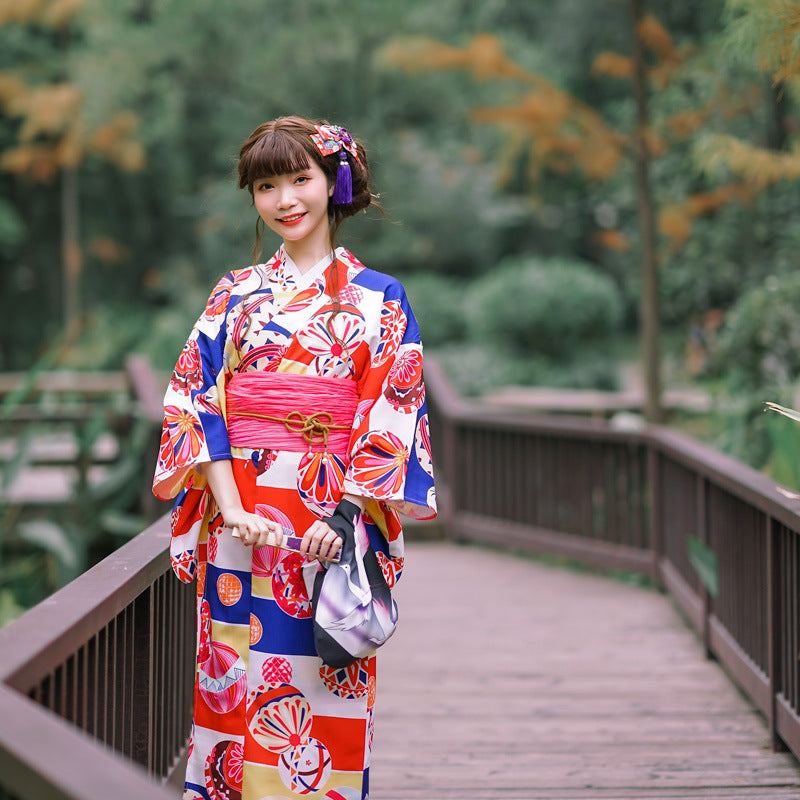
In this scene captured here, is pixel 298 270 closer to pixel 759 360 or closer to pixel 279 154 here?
pixel 279 154

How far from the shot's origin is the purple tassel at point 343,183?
88.3 inches

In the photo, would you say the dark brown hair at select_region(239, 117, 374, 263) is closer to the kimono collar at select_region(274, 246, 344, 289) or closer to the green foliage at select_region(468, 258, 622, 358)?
the kimono collar at select_region(274, 246, 344, 289)

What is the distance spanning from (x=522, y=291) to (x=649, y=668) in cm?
644

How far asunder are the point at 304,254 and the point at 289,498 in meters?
0.52

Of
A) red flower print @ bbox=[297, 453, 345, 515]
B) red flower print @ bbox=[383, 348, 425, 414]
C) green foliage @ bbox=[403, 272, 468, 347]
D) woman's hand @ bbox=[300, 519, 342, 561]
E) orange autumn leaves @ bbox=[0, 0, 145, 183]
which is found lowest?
woman's hand @ bbox=[300, 519, 342, 561]

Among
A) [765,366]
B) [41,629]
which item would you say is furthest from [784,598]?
[765,366]

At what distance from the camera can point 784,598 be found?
309cm

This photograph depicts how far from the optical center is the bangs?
216cm

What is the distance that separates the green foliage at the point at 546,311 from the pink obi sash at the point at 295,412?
8.05 meters

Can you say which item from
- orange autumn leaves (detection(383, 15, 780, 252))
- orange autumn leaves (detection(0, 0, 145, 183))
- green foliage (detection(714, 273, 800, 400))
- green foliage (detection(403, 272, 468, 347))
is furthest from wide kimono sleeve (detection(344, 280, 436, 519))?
orange autumn leaves (detection(0, 0, 145, 183))

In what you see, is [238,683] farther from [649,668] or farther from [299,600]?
[649,668]

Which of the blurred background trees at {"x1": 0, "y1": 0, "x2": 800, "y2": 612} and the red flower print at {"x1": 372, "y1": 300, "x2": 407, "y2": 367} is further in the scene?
the blurred background trees at {"x1": 0, "y1": 0, "x2": 800, "y2": 612}

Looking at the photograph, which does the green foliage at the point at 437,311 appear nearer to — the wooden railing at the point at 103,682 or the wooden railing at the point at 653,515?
the wooden railing at the point at 653,515

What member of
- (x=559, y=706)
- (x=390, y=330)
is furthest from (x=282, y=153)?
(x=559, y=706)
